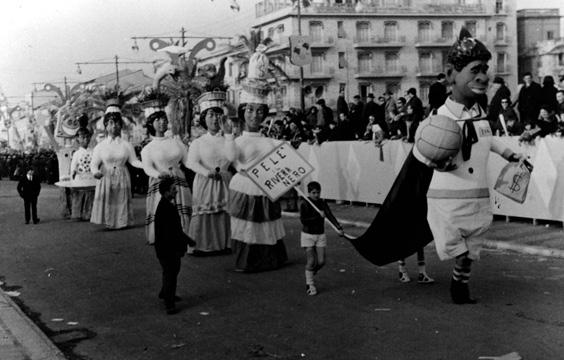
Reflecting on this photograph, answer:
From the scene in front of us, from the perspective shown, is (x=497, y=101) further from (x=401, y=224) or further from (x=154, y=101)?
(x=401, y=224)

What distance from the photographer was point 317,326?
7191 millimetres

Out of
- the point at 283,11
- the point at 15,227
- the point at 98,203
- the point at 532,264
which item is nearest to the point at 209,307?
the point at 532,264

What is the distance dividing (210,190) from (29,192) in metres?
8.19

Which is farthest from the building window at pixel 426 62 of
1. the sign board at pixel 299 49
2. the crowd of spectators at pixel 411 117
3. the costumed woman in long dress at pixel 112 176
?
the costumed woman in long dress at pixel 112 176

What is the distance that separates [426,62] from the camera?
7794cm

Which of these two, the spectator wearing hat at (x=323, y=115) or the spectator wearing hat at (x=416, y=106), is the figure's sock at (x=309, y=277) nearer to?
the spectator wearing hat at (x=416, y=106)

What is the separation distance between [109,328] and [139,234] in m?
7.86

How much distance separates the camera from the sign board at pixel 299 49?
88.9 ft

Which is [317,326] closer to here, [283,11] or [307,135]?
[307,135]

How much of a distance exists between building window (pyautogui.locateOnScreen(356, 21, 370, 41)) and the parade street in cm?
6487

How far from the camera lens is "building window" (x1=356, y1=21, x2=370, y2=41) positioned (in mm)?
75875

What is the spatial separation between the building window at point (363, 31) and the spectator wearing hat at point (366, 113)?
57.2 metres

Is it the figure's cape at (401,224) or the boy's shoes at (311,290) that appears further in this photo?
the boy's shoes at (311,290)

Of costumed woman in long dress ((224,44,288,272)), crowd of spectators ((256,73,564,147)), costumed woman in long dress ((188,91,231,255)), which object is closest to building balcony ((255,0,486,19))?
crowd of spectators ((256,73,564,147))
